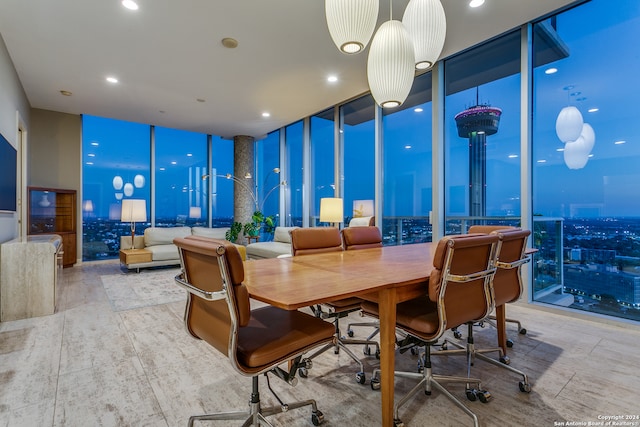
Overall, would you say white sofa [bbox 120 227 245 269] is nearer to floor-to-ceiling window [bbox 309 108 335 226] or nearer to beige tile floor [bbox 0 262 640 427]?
floor-to-ceiling window [bbox 309 108 335 226]

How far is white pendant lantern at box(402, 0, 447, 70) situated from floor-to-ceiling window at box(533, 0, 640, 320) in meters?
2.02

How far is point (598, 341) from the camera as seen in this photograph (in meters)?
2.48

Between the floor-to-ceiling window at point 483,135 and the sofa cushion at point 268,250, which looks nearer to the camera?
the floor-to-ceiling window at point 483,135

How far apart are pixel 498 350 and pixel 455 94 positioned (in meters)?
3.41

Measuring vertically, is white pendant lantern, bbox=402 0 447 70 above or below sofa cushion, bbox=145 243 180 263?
above

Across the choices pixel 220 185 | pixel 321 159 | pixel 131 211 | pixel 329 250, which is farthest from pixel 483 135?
pixel 220 185

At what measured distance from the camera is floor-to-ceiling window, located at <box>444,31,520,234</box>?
3.66 meters

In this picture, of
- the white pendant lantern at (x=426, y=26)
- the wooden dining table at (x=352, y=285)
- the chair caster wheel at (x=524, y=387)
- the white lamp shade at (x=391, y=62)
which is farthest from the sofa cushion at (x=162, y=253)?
the chair caster wheel at (x=524, y=387)

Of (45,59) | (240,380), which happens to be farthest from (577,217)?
(45,59)

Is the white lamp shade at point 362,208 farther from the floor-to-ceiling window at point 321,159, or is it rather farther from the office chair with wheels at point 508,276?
the office chair with wheels at point 508,276

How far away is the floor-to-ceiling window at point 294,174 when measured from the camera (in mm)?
7059

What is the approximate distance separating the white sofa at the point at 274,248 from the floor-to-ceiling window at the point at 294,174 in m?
0.76

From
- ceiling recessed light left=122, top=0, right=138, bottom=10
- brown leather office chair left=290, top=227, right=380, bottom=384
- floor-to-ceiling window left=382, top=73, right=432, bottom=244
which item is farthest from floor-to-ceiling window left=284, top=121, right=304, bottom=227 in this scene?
brown leather office chair left=290, top=227, right=380, bottom=384

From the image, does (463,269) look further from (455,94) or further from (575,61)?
(455,94)
